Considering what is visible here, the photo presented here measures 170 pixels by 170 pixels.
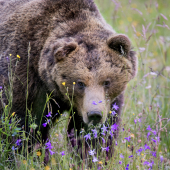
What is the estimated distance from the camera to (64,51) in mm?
3842

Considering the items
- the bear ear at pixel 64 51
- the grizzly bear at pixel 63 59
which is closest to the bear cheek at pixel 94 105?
the grizzly bear at pixel 63 59

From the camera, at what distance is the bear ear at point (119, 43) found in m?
3.91

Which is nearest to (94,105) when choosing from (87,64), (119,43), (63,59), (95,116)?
(95,116)

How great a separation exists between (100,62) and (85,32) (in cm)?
60

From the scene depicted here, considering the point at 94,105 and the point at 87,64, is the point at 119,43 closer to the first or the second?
the point at 87,64

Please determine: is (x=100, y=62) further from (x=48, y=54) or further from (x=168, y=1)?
(x=168, y=1)

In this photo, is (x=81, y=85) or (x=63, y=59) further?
(x=63, y=59)

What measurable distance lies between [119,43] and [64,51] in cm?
72

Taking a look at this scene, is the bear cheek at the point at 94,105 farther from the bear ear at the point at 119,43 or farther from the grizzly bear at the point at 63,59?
the bear ear at the point at 119,43

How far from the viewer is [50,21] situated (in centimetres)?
432

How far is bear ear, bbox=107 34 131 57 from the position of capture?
391cm

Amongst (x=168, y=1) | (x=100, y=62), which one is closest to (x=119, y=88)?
(x=100, y=62)

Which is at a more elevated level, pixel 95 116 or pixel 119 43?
pixel 119 43

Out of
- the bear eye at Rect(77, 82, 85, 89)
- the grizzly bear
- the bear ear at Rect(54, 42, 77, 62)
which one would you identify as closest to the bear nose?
the grizzly bear
